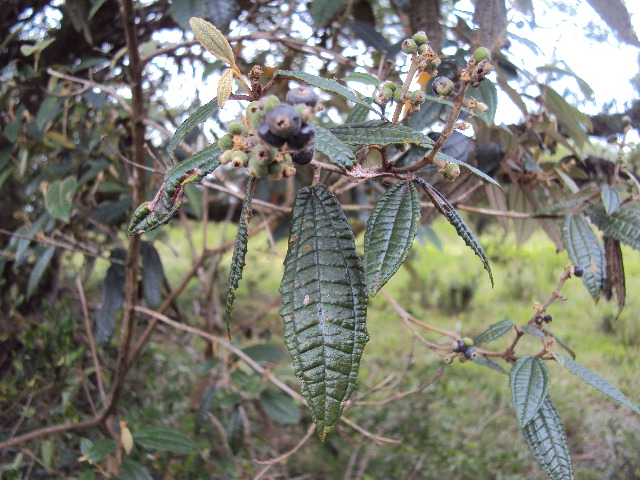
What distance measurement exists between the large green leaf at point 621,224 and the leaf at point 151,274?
3.39 feet

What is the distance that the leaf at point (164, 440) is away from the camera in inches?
44.6

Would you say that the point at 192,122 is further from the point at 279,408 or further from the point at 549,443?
the point at 279,408

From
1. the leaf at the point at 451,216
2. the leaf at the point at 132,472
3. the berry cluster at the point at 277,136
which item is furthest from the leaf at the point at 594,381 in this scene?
the leaf at the point at 132,472

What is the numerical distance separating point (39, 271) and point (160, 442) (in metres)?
0.53

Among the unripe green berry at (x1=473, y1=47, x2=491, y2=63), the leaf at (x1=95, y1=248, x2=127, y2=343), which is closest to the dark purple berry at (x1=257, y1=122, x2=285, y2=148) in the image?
the unripe green berry at (x1=473, y1=47, x2=491, y2=63)

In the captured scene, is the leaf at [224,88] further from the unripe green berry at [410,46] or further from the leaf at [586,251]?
the leaf at [586,251]

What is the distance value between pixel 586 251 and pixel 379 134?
1.60 ft

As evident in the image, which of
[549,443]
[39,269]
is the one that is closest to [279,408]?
[39,269]

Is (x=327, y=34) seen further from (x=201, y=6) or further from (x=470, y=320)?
(x=470, y=320)

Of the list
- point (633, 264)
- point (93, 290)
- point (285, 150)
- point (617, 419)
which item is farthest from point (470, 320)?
point (285, 150)

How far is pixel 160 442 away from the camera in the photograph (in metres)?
1.15

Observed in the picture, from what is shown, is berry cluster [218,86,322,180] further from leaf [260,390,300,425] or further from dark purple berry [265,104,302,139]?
leaf [260,390,300,425]

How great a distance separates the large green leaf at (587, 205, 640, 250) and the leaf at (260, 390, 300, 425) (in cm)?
85

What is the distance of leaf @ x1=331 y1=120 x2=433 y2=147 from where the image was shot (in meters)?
0.53
